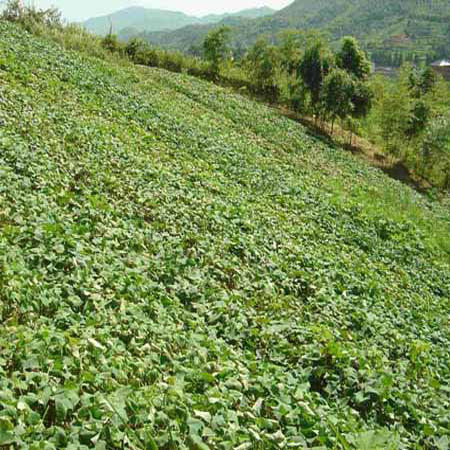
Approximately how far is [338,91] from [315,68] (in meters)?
2.59

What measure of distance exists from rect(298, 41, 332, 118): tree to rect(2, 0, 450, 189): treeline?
0.05 meters

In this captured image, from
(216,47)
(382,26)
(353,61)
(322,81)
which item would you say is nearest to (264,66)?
(216,47)

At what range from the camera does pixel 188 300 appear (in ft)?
14.9

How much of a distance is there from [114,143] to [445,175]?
795 inches

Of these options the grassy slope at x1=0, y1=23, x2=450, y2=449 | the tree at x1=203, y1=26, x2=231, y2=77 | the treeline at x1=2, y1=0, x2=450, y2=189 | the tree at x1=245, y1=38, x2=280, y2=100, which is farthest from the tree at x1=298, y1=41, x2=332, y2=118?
the grassy slope at x1=0, y1=23, x2=450, y2=449

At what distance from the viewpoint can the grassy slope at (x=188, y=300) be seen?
272 cm

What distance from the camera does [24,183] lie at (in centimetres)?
520

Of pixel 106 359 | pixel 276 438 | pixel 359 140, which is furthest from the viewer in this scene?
pixel 359 140

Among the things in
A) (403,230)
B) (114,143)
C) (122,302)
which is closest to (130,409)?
(122,302)

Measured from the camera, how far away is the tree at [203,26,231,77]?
2830 cm

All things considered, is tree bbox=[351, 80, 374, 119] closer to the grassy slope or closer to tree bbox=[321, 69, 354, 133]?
tree bbox=[321, 69, 354, 133]

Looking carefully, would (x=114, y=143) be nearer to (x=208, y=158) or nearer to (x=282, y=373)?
(x=208, y=158)

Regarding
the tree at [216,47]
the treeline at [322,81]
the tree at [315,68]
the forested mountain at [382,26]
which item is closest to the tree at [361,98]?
the treeline at [322,81]

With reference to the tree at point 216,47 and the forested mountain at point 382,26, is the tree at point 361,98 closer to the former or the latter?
the tree at point 216,47
